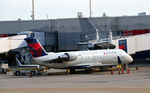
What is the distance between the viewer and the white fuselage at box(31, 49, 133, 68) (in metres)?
56.5

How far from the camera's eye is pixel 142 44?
74.9m

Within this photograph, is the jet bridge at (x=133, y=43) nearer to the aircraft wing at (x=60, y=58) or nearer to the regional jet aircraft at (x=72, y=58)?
the regional jet aircraft at (x=72, y=58)

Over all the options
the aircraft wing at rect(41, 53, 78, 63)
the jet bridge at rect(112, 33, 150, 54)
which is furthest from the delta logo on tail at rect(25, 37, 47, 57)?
the jet bridge at rect(112, 33, 150, 54)

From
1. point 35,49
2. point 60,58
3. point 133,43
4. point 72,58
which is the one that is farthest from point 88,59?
point 133,43

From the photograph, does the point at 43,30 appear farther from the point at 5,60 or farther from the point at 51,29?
the point at 5,60

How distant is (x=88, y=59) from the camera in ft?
192

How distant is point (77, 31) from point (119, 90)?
63362 millimetres

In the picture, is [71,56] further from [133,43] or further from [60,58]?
[133,43]

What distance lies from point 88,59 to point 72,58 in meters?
3.09

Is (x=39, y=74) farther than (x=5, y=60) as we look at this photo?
No

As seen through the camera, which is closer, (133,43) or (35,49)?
(35,49)

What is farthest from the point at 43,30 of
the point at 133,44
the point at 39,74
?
the point at 39,74

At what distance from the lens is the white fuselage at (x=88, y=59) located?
56531mm

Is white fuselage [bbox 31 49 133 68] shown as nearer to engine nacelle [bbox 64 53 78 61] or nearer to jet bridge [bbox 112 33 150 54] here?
engine nacelle [bbox 64 53 78 61]
